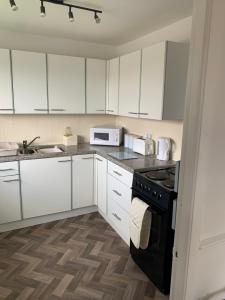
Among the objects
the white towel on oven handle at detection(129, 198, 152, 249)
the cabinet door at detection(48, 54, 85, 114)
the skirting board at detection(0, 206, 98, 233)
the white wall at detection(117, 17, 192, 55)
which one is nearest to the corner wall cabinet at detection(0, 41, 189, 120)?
the cabinet door at detection(48, 54, 85, 114)

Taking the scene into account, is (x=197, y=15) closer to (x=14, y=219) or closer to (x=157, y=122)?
(x=157, y=122)

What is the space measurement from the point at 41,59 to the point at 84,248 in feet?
7.61

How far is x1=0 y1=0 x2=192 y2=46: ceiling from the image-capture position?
2.09 m

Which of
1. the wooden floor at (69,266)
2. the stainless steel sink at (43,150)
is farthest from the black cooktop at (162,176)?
the stainless steel sink at (43,150)

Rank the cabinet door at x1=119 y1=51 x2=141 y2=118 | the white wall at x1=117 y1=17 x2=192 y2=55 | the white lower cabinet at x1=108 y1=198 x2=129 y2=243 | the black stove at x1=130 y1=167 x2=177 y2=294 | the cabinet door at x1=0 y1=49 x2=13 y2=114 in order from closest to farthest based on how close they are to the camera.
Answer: the black stove at x1=130 y1=167 x2=177 y2=294, the white wall at x1=117 y1=17 x2=192 y2=55, the white lower cabinet at x1=108 y1=198 x2=129 y2=243, the cabinet door at x1=119 y1=51 x2=141 y2=118, the cabinet door at x1=0 y1=49 x2=13 y2=114

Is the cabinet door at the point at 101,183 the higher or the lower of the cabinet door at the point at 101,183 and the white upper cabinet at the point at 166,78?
the lower

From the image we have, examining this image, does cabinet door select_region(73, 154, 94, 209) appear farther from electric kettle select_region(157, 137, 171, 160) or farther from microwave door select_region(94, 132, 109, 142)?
electric kettle select_region(157, 137, 171, 160)

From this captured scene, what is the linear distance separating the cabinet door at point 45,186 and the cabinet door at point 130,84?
0.98 m

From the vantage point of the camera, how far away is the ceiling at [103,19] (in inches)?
82.4

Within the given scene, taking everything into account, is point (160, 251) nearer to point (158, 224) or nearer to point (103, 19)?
point (158, 224)

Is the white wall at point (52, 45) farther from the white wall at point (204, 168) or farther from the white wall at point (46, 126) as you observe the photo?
the white wall at point (204, 168)

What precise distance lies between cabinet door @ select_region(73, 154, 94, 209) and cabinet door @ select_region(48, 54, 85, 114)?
2.24 ft

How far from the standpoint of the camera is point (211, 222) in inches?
41.8

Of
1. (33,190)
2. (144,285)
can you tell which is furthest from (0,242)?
(144,285)
